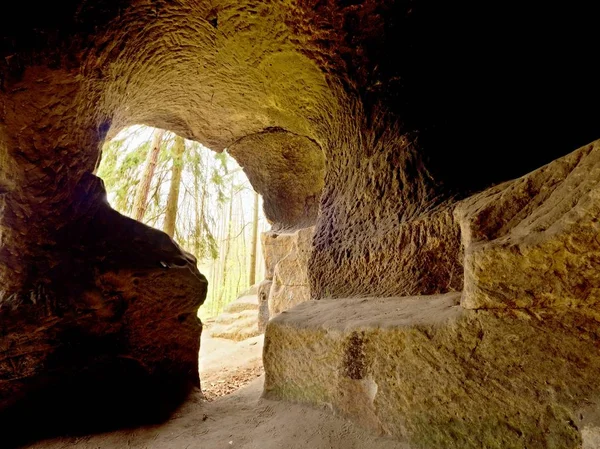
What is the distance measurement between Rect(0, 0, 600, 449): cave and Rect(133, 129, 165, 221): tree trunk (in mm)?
4128

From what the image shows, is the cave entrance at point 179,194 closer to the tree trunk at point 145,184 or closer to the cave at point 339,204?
the tree trunk at point 145,184

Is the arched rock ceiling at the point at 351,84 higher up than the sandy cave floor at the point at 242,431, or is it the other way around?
the arched rock ceiling at the point at 351,84

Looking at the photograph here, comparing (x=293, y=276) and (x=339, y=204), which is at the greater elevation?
(x=339, y=204)

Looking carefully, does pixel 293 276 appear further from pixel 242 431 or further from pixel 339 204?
pixel 242 431

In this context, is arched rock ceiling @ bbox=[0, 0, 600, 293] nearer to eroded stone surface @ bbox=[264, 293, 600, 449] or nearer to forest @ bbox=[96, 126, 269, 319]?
eroded stone surface @ bbox=[264, 293, 600, 449]

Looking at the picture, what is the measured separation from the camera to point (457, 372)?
1.26 meters

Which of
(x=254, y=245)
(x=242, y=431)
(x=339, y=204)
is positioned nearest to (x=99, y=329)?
(x=242, y=431)

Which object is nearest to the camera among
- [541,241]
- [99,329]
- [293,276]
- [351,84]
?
[541,241]

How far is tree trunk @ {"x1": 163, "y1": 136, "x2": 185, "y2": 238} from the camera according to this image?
7.27 meters

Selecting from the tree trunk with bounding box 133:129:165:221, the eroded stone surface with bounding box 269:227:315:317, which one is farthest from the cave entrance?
the eroded stone surface with bounding box 269:227:315:317

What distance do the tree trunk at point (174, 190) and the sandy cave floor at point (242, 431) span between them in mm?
4987

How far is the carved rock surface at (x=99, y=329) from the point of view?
232 centimetres

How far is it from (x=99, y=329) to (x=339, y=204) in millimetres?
2316

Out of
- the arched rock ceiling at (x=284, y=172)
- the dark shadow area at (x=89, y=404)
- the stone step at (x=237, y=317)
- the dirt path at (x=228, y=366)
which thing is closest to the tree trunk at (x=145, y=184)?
the arched rock ceiling at (x=284, y=172)
